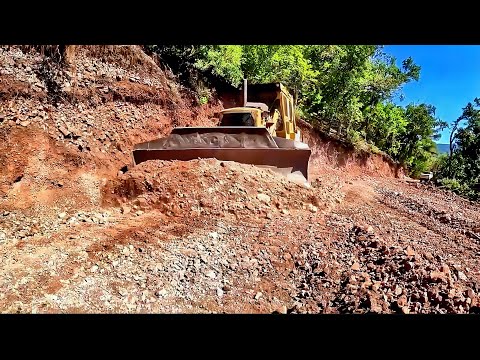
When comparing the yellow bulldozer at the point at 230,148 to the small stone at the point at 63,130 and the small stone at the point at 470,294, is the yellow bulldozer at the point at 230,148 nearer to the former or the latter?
the small stone at the point at 63,130

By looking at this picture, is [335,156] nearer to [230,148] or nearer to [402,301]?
Answer: [230,148]

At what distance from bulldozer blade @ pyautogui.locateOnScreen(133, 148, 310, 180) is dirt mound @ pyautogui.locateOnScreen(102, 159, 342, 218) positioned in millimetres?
268

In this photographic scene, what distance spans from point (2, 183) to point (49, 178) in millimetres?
530

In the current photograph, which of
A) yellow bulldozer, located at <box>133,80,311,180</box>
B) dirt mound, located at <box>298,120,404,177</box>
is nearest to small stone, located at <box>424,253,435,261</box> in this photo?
yellow bulldozer, located at <box>133,80,311,180</box>

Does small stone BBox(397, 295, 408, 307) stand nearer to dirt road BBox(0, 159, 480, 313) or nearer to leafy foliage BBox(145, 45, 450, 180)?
dirt road BBox(0, 159, 480, 313)

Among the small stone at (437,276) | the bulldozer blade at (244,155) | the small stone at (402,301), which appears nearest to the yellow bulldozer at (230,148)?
the bulldozer blade at (244,155)

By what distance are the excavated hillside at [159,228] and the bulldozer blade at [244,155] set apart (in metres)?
0.27

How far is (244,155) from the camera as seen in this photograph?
5781 millimetres

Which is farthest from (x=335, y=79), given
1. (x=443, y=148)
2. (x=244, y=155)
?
(x=443, y=148)

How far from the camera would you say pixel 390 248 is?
12.8 feet

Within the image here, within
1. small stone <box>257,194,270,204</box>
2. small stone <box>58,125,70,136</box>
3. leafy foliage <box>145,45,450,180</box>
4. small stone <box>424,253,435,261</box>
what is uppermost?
leafy foliage <box>145,45,450,180</box>

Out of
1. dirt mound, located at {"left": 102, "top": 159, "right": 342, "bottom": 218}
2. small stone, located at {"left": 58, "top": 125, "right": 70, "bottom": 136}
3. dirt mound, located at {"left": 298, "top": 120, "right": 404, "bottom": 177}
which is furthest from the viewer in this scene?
dirt mound, located at {"left": 298, "top": 120, "right": 404, "bottom": 177}

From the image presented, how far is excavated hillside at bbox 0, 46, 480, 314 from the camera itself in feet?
9.45
